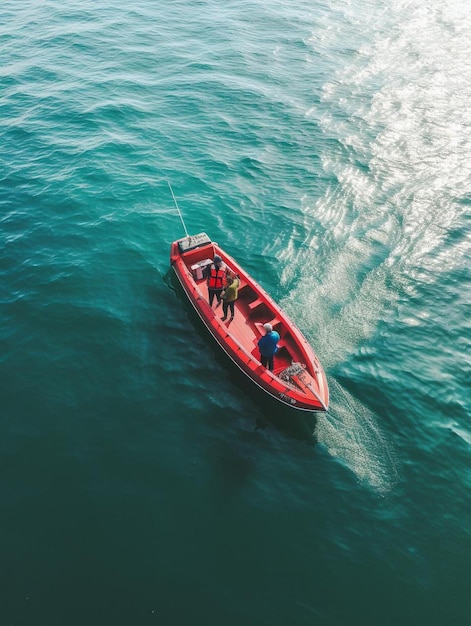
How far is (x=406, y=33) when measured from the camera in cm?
4103

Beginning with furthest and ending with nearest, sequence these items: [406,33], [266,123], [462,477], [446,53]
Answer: [406,33] < [446,53] < [266,123] < [462,477]

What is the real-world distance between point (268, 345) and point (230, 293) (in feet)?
9.61

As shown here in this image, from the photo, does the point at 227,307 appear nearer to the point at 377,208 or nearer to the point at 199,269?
the point at 199,269

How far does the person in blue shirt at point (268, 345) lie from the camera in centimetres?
1420

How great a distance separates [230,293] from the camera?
16.2m

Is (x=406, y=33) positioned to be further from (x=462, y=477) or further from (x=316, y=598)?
(x=316, y=598)

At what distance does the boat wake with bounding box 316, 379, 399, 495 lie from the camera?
12.9m

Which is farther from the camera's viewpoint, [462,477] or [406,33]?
[406,33]

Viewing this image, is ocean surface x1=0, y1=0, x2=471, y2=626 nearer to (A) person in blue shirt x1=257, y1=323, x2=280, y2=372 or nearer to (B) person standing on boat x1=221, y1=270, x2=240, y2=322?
(A) person in blue shirt x1=257, y1=323, x2=280, y2=372

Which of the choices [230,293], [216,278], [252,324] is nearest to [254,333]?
[252,324]

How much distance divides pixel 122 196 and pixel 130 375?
1260cm

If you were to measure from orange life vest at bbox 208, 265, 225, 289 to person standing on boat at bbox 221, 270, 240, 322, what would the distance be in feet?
0.93

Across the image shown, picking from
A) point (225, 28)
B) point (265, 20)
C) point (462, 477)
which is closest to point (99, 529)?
point (462, 477)

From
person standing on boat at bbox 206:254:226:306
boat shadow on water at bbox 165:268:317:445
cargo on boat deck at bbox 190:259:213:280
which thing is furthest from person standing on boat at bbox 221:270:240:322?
cargo on boat deck at bbox 190:259:213:280
